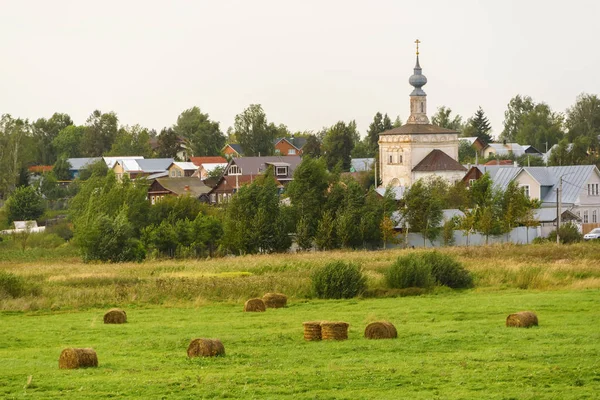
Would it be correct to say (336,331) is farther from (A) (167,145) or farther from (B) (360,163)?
(A) (167,145)

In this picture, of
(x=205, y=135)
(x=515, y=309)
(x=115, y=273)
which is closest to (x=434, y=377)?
(x=515, y=309)

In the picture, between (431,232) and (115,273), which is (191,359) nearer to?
(115,273)

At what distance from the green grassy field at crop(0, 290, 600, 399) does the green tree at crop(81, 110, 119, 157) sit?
15391 cm

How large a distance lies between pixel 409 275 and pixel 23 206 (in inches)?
2744

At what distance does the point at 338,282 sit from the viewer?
41.4 m

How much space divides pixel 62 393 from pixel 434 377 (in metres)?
6.57

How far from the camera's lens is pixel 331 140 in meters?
150

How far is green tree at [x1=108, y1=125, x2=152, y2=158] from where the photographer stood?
589 feet

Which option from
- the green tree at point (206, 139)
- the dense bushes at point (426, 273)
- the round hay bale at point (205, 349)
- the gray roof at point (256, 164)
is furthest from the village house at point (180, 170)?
the round hay bale at point (205, 349)

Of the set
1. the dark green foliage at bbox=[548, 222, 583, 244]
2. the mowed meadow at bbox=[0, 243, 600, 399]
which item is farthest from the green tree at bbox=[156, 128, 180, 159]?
the mowed meadow at bbox=[0, 243, 600, 399]

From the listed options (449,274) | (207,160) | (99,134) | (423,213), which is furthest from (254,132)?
(449,274)

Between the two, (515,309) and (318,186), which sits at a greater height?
(318,186)

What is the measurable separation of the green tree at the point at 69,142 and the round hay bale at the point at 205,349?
167151 millimetres

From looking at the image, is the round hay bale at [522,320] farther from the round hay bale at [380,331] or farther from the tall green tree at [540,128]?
the tall green tree at [540,128]
